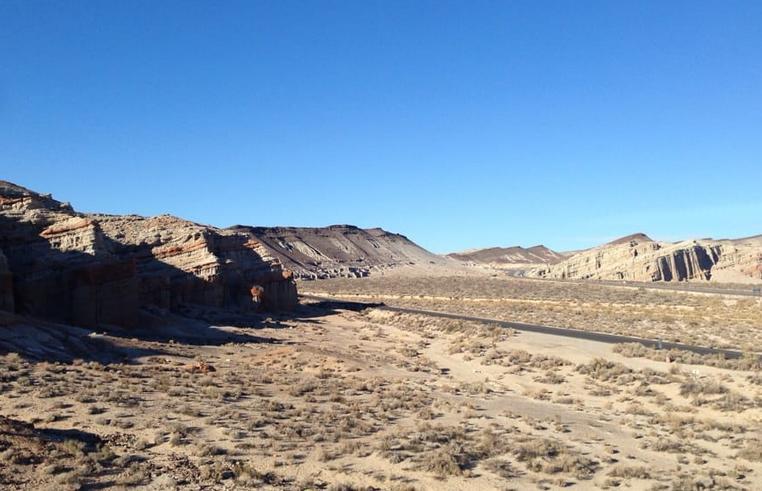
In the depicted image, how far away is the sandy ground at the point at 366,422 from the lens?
33.7 ft

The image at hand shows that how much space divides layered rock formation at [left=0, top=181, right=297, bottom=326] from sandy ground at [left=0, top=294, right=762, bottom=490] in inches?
217

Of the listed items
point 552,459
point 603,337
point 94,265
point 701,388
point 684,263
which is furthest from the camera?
point 684,263

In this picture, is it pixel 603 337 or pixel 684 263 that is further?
pixel 684 263

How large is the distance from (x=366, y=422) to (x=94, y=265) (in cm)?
2076

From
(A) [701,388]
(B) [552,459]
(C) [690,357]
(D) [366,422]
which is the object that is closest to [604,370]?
(A) [701,388]

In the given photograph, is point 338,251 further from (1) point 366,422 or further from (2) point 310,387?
(1) point 366,422

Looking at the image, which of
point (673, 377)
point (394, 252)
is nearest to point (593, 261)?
point (394, 252)

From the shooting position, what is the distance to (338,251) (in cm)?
14125

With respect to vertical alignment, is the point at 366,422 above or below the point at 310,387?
below

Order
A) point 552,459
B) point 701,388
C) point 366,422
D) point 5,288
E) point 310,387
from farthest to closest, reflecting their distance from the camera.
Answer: point 5,288
point 701,388
point 310,387
point 366,422
point 552,459

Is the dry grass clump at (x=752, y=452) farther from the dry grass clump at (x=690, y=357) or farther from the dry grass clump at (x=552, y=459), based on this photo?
the dry grass clump at (x=690, y=357)

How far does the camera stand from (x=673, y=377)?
69.6 ft

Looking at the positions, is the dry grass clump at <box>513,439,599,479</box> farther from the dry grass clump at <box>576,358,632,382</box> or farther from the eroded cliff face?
the eroded cliff face

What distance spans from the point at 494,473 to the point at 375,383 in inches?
373
